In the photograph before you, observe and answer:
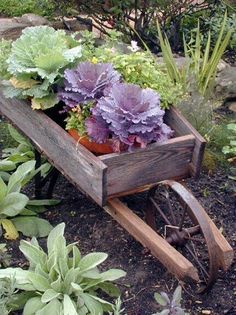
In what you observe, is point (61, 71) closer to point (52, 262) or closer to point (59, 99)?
point (59, 99)

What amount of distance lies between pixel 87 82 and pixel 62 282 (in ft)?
3.33

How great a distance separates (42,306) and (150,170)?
2.77 feet

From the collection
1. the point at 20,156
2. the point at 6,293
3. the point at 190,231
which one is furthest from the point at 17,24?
the point at 6,293

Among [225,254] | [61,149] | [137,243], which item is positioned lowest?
[137,243]

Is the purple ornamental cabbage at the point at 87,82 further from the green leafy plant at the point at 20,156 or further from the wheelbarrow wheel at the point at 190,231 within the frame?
the green leafy plant at the point at 20,156

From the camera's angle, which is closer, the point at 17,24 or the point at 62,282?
the point at 62,282

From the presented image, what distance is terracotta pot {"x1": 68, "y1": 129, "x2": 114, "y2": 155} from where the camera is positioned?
3.26 metres

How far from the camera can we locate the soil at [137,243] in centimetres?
322

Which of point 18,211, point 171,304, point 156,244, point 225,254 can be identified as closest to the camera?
point 171,304

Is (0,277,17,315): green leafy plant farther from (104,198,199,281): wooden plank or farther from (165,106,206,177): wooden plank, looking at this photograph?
(165,106,206,177): wooden plank

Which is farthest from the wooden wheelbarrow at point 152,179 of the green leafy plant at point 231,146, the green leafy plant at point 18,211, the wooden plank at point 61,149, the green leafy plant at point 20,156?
the green leafy plant at point 231,146

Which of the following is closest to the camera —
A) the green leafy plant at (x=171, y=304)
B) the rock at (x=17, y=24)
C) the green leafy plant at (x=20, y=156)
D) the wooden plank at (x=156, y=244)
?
the green leafy plant at (x=171, y=304)

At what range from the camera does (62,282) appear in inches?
119

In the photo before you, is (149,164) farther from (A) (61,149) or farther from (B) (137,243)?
(B) (137,243)
